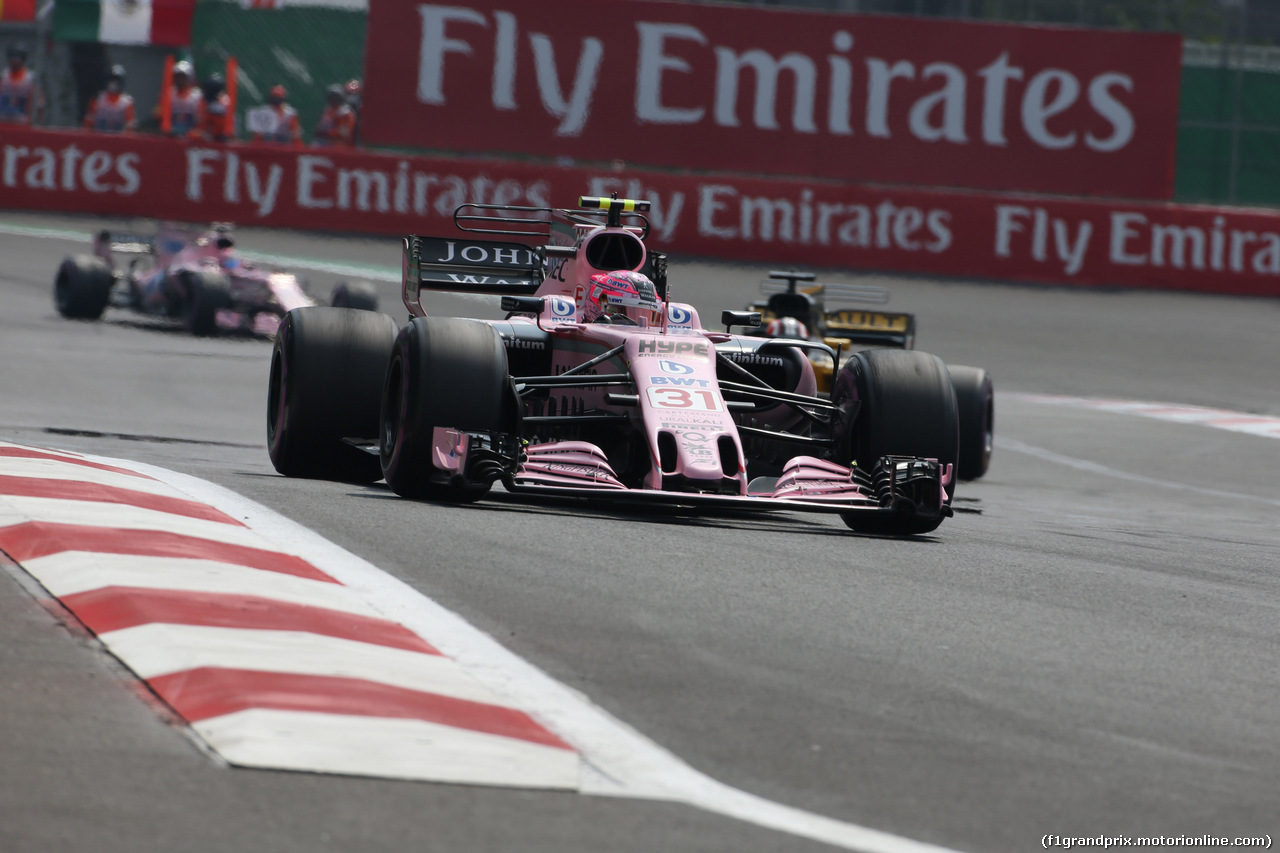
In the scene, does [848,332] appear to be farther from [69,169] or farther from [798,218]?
[69,169]

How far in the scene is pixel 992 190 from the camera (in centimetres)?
2895

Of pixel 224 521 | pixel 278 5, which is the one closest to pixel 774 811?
pixel 224 521

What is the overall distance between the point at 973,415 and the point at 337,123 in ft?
60.4

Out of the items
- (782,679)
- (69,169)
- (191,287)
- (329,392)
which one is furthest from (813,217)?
(782,679)

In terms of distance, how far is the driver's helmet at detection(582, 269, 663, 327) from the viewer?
968cm

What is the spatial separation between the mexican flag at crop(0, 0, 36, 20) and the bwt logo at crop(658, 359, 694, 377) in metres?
24.2

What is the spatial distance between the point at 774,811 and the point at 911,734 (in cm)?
79

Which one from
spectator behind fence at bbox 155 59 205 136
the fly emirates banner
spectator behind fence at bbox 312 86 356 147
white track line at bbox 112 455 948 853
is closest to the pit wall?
spectator behind fence at bbox 155 59 205 136

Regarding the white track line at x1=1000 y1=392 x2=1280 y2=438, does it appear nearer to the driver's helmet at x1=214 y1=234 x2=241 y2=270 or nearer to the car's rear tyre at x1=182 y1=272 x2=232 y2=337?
the car's rear tyre at x1=182 y1=272 x2=232 y2=337

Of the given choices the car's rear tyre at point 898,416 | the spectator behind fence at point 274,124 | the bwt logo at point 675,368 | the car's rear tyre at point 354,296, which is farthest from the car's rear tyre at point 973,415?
the spectator behind fence at point 274,124

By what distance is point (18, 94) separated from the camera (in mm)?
26750

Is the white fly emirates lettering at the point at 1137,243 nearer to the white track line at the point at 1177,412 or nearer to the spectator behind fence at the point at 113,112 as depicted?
the white track line at the point at 1177,412

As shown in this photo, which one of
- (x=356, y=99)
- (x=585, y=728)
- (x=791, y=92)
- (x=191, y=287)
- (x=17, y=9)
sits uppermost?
(x=17, y=9)

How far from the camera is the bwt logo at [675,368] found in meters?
8.64
